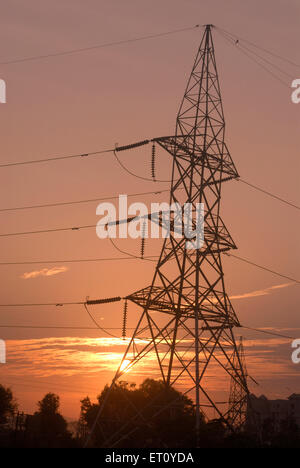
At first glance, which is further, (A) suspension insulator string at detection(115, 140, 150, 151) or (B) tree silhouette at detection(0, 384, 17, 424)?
(B) tree silhouette at detection(0, 384, 17, 424)

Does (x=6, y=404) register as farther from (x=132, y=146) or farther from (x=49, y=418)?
(x=132, y=146)

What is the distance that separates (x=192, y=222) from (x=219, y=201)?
3563mm

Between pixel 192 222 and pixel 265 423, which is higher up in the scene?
pixel 192 222

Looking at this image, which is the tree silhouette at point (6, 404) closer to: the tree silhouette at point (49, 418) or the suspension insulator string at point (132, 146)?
the tree silhouette at point (49, 418)

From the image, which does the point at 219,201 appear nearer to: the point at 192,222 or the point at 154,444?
the point at 192,222

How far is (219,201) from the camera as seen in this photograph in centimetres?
4547

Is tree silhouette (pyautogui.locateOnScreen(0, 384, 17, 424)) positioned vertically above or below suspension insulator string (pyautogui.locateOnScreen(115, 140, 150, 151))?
below

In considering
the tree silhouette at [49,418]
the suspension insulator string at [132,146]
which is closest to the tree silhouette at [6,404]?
the tree silhouette at [49,418]

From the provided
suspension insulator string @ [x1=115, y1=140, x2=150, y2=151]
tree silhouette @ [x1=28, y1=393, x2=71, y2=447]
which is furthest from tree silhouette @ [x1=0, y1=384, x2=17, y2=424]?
suspension insulator string @ [x1=115, y1=140, x2=150, y2=151]

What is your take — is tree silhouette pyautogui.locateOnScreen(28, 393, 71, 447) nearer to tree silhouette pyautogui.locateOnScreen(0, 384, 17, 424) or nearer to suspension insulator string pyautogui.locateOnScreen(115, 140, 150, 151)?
tree silhouette pyautogui.locateOnScreen(0, 384, 17, 424)

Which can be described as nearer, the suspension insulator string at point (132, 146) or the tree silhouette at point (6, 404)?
the suspension insulator string at point (132, 146)

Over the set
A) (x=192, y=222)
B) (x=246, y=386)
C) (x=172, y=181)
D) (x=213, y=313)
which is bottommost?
(x=246, y=386)

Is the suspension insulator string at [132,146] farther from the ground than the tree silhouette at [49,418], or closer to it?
farther from the ground
